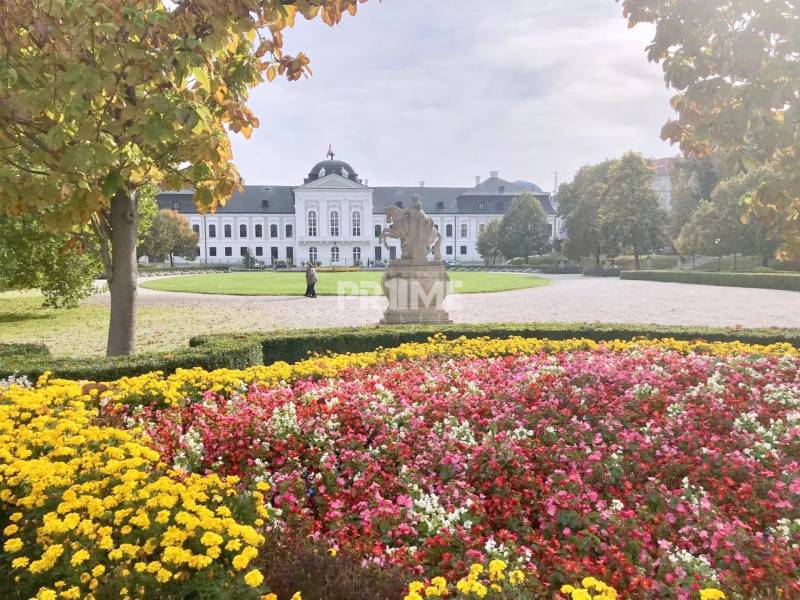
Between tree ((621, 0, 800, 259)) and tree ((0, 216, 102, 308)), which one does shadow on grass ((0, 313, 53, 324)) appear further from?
tree ((621, 0, 800, 259))

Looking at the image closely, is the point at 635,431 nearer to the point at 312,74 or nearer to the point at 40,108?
the point at 312,74

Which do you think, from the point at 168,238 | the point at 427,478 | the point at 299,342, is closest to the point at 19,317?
the point at 299,342

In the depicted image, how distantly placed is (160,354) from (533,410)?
14.6 feet

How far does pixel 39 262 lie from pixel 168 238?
48969mm

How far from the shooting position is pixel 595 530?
3076mm

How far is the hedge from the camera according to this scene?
629cm

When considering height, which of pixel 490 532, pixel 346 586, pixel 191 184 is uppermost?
pixel 191 184

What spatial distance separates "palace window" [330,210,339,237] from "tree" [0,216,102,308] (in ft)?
221

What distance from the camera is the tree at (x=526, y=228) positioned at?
62500 mm

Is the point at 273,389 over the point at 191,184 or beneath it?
beneath

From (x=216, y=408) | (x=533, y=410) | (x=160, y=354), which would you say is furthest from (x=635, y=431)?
(x=160, y=354)

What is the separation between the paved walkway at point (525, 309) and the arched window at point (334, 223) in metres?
60.4

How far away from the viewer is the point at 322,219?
83.9m

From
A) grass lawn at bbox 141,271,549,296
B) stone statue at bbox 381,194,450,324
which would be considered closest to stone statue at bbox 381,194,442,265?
stone statue at bbox 381,194,450,324
